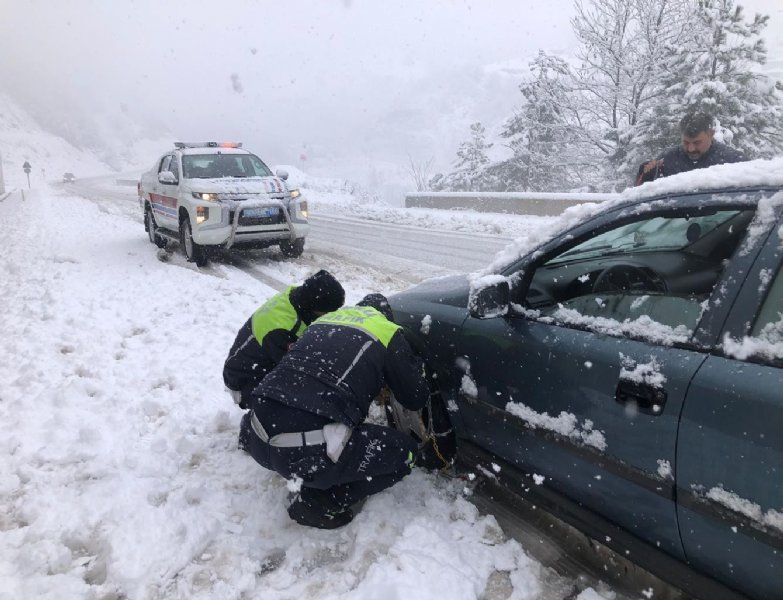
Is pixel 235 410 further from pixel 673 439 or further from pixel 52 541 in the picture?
pixel 673 439

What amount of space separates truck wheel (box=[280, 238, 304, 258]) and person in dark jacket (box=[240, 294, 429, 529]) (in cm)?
633

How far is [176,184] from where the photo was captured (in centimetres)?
856

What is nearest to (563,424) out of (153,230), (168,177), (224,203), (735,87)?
(224,203)

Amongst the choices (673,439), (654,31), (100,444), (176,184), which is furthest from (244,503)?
(654,31)

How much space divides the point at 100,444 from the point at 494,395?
2.45 m

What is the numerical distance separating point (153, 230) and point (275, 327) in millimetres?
8686

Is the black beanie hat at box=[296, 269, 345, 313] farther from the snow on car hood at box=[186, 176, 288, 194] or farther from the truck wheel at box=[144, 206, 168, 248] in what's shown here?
the truck wheel at box=[144, 206, 168, 248]

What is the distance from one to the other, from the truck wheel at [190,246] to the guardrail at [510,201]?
418 inches

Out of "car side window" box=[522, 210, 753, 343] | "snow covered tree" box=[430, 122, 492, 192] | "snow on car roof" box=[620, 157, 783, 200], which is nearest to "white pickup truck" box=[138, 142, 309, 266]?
"car side window" box=[522, 210, 753, 343]

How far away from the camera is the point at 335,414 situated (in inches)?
95.1

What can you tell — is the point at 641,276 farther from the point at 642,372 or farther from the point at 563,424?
the point at 563,424

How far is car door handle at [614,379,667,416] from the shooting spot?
1.72 metres

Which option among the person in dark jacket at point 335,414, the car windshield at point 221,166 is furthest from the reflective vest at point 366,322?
the car windshield at point 221,166

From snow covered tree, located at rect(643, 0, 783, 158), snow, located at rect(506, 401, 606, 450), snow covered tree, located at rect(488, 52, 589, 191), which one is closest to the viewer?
snow, located at rect(506, 401, 606, 450)
